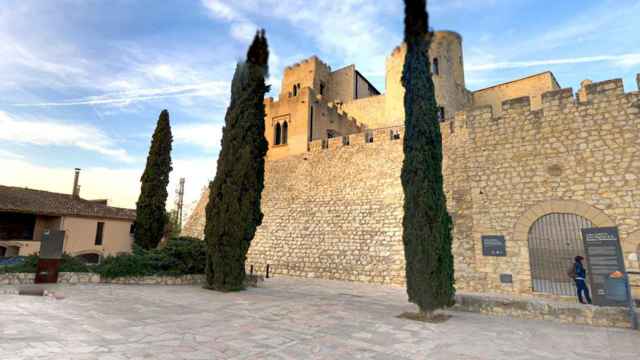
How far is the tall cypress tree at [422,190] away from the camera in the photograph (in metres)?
7.07

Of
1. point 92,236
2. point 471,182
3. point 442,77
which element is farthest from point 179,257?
point 442,77

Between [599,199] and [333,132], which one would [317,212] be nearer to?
[333,132]

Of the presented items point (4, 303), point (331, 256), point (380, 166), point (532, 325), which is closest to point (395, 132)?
point (380, 166)

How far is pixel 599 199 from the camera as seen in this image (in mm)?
8898

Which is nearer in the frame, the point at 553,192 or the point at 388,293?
the point at 553,192

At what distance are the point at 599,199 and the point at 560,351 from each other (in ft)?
20.4

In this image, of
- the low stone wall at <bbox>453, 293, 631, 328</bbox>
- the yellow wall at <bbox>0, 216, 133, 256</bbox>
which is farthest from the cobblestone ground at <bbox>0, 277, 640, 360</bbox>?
the yellow wall at <bbox>0, 216, 133, 256</bbox>

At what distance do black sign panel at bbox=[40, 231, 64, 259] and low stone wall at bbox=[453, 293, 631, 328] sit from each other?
11412mm

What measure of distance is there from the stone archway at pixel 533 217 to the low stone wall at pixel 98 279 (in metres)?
10.6

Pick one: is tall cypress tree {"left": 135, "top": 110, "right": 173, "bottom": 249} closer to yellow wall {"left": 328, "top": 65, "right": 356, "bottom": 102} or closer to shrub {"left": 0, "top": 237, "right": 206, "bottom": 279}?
shrub {"left": 0, "top": 237, "right": 206, "bottom": 279}

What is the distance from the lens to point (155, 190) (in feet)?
55.4

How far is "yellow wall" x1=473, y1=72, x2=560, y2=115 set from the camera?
69.7ft

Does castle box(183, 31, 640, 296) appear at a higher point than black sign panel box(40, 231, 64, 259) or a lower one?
higher

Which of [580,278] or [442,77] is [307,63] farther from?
[580,278]
